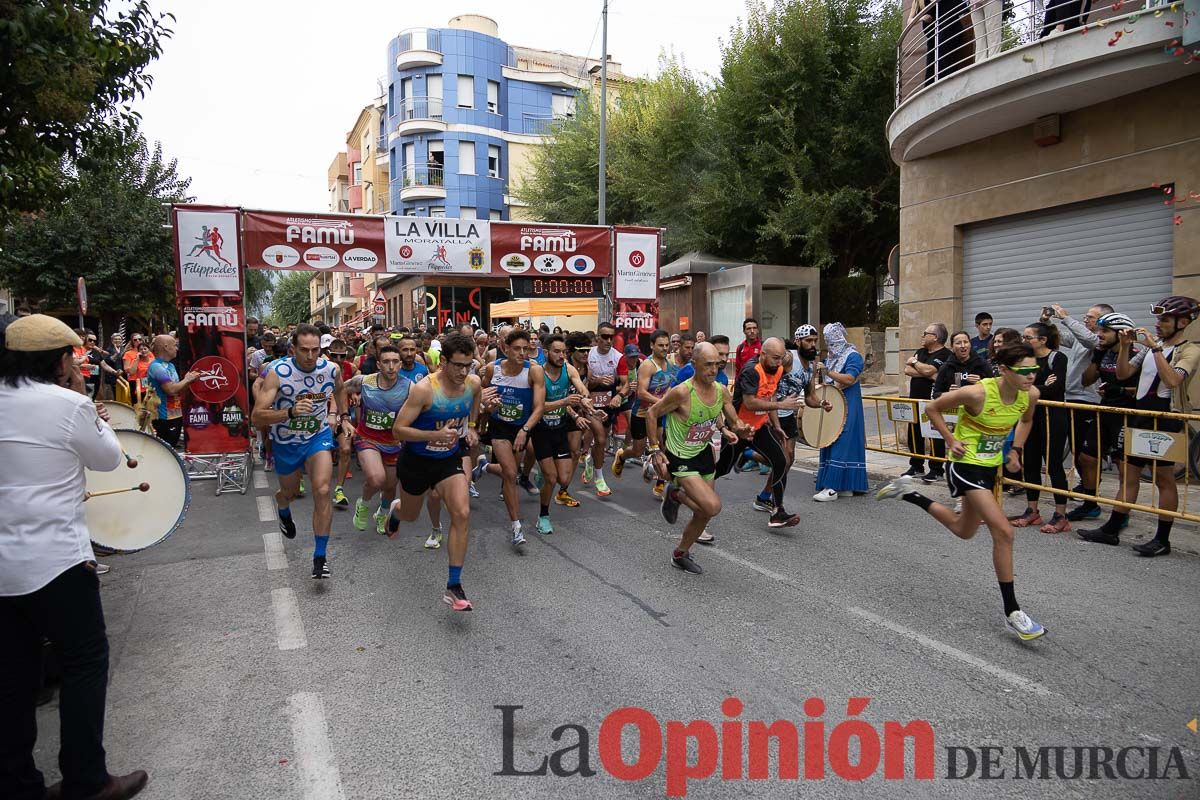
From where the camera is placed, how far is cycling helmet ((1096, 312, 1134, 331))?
6641 millimetres

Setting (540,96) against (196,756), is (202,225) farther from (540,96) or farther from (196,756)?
(540,96)

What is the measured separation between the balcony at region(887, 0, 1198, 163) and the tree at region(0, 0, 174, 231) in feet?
35.2

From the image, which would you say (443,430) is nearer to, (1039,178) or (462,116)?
(1039,178)

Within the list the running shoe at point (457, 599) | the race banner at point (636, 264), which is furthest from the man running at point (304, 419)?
the race banner at point (636, 264)

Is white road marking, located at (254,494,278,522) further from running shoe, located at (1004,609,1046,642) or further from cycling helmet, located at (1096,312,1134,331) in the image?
cycling helmet, located at (1096,312,1134,331)

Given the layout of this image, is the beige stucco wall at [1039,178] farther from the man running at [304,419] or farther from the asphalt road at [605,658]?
the man running at [304,419]

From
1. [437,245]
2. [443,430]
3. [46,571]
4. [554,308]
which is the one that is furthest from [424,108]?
[46,571]

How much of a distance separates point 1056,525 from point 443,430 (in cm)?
570

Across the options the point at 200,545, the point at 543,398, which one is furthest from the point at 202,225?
the point at 543,398

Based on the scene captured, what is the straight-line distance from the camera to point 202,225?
10.8m

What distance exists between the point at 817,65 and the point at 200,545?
706 inches

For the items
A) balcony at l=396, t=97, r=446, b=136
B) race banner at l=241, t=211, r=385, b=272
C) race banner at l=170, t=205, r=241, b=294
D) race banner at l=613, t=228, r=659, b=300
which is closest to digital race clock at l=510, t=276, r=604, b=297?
race banner at l=613, t=228, r=659, b=300

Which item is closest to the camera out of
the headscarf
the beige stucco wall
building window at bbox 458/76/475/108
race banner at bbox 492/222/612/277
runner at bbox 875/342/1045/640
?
runner at bbox 875/342/1045/640

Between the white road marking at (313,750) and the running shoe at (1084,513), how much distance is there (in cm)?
699
